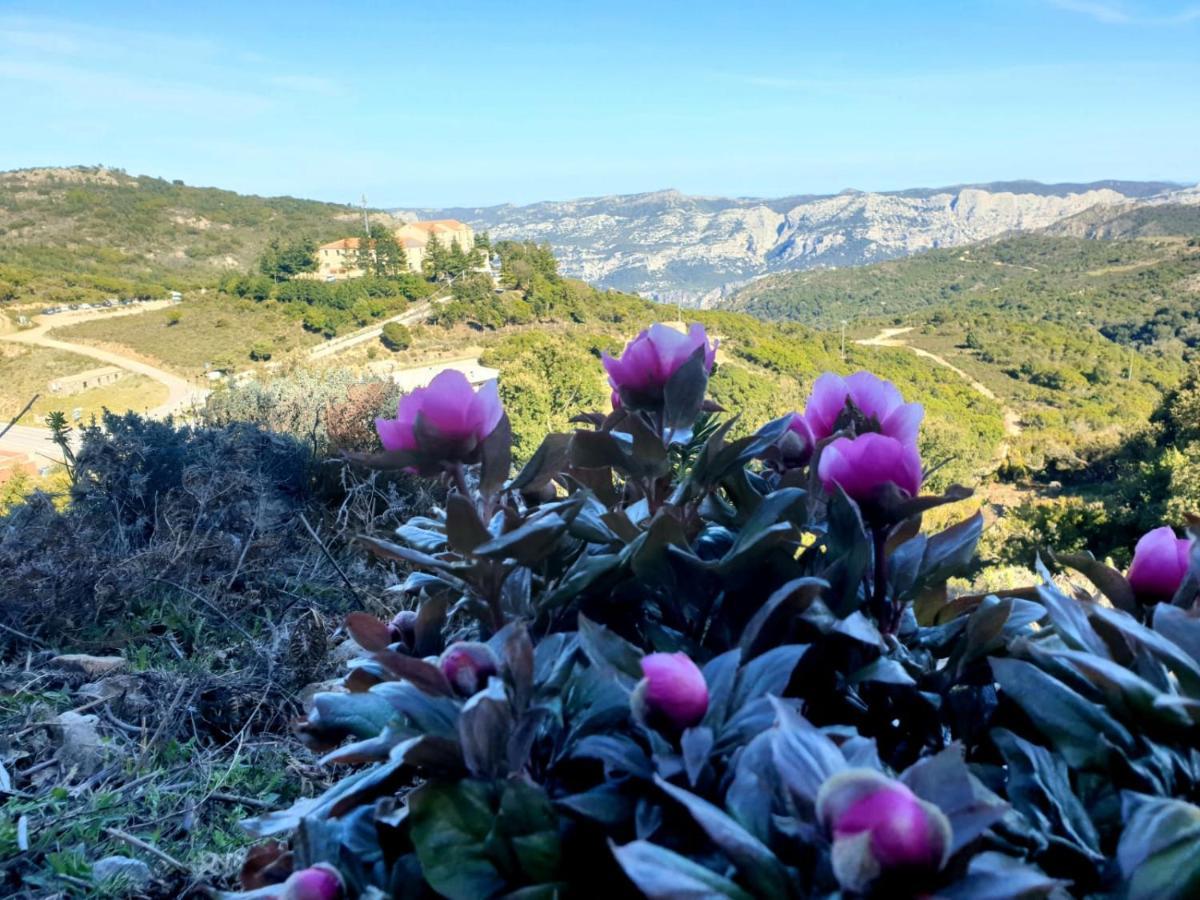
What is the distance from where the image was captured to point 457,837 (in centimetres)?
46

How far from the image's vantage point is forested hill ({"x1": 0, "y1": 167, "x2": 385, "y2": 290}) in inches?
1527

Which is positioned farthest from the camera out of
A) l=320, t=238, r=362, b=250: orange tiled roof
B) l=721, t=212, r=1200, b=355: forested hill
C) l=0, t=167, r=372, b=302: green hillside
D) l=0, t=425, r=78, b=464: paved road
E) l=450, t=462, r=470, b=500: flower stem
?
l=721, t=212, r=1200, b=355: forested hill

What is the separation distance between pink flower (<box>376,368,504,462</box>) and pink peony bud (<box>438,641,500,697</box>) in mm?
183

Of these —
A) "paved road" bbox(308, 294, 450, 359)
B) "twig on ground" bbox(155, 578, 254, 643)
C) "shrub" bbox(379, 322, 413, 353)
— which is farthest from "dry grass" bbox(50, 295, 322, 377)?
"twig on ground" bbox(155, 578, 254, 643)

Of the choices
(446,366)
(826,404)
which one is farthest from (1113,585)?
(446,366)

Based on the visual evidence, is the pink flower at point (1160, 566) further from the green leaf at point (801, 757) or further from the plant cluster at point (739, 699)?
the green leaf at point (801, 757)

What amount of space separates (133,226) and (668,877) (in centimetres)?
5209

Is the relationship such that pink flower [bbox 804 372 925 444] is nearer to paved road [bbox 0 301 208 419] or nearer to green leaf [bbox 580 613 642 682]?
green leaf [bbox 580 613 642 682]

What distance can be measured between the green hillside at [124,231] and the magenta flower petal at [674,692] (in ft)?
123

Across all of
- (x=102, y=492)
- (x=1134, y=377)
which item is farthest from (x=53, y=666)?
(x=1134, y=377)

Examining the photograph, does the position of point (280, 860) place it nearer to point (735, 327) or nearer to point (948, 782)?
point (948, 782)

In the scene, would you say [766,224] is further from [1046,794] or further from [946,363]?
[1046,794]

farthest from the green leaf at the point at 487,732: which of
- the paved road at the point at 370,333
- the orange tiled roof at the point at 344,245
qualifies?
the orange tiled roof at the point at 344,245

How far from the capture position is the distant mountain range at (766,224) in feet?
323
